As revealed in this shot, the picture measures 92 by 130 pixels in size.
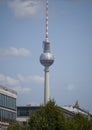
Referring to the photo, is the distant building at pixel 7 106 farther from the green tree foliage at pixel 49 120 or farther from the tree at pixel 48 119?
the tree at pixel 48 119

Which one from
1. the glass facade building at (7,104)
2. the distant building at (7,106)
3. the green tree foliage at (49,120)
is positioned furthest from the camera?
the glass facade building at (7,104)

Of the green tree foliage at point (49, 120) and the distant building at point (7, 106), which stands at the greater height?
the distant building at point (7, 106)

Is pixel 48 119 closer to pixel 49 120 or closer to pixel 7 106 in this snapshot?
pixel 49 120

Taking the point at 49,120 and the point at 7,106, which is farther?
the point at 7,106

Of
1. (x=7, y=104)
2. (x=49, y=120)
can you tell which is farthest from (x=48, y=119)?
(x=7, y=104)

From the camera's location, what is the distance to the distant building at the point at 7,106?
136500mm

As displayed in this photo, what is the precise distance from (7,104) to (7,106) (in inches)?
21.8

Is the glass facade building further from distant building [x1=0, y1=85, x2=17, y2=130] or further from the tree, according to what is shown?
the tree

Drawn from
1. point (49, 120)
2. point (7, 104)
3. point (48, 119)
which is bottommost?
point (49, 120)

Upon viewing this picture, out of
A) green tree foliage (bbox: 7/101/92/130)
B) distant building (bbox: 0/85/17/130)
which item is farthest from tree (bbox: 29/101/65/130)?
distant building (bbox: 0/85/17/130)

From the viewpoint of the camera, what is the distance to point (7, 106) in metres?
142

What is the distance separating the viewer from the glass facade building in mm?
136625

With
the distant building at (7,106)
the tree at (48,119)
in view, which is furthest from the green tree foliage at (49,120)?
the distant building at (7,106)

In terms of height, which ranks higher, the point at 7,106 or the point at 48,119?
the point at 7,106
